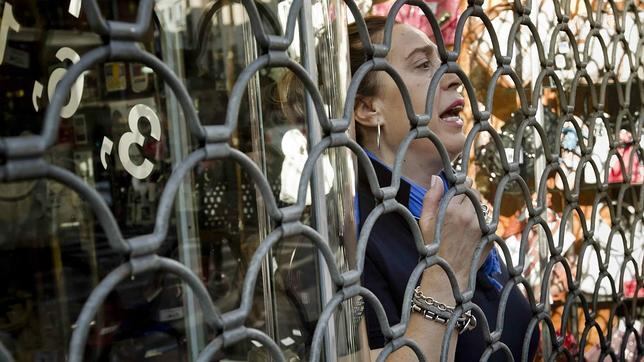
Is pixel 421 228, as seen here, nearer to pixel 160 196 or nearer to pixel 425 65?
pixel 160 196

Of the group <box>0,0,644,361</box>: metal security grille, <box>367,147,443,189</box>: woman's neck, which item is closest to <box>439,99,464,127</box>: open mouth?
<box>367,147,443,189</box>: woman's neck

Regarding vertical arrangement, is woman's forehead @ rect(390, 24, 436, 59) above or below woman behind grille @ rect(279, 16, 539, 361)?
above

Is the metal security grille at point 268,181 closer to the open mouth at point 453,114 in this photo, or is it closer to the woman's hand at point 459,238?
the woman's hand at point 459,238

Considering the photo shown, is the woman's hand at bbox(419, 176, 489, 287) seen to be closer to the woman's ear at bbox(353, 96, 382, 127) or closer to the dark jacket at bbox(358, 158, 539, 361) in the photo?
the dark jacket at bbox(358, 158, 539, 361)

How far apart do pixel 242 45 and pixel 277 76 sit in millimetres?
80

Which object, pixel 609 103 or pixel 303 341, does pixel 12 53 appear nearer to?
pixel 303 341

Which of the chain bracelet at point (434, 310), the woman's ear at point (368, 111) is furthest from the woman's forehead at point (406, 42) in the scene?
the chain bracelet at point (434, 310)

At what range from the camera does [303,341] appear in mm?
1216

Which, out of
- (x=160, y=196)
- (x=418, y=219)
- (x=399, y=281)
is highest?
(x=160, y=196)

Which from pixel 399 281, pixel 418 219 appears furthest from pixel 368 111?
pixel 399 281

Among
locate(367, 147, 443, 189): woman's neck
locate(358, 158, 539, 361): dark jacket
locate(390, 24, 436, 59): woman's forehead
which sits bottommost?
locate(358, 158, 539, 361): dark jacket

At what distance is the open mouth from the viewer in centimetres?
188

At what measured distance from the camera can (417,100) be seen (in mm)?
1924

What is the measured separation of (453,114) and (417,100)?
3.9 inches
